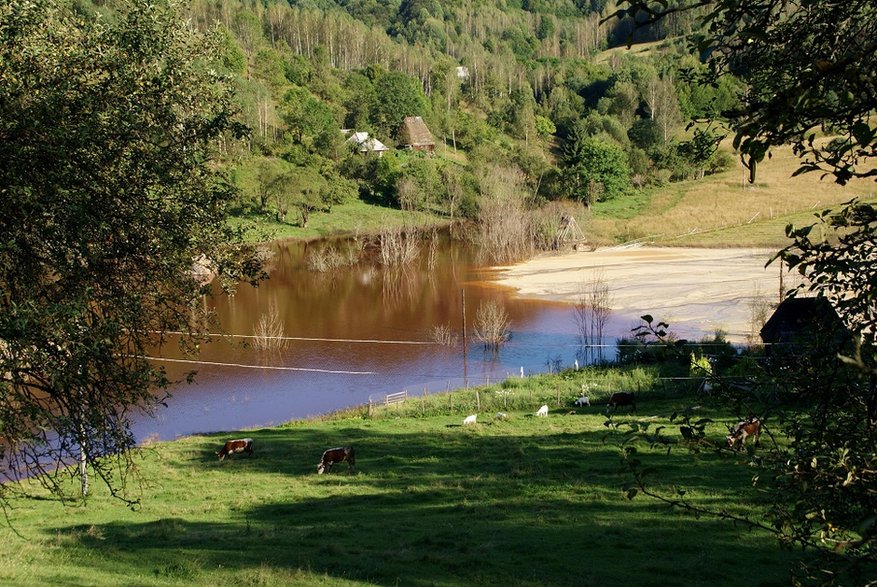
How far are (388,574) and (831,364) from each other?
27.6ft

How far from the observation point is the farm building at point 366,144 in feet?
307

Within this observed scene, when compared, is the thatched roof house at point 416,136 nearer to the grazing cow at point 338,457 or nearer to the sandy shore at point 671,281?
the sandy shore at point 671,281

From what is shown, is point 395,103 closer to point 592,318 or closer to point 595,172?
point 595,172

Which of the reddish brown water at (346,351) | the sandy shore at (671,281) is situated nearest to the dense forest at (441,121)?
the sandy shore at (671,281)

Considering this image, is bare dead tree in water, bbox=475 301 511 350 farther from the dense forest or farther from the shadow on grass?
the shadow on grass

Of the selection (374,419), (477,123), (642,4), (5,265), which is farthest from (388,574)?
(477,123)

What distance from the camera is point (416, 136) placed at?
10269 cm

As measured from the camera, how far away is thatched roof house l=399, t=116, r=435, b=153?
10169cm

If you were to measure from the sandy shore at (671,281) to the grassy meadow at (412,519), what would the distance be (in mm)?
19286

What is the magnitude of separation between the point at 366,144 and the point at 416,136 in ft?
32.9

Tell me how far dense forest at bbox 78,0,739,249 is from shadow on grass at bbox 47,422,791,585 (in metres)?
35.6

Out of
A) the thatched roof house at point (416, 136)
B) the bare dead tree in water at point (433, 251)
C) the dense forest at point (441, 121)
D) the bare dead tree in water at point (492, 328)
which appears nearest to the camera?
the bare dead tree in water at point (492, 328)

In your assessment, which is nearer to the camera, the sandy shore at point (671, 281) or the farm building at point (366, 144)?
the sandy shore at point (671, 281)

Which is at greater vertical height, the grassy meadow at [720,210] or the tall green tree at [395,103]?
the tall green tree at [395,103]
